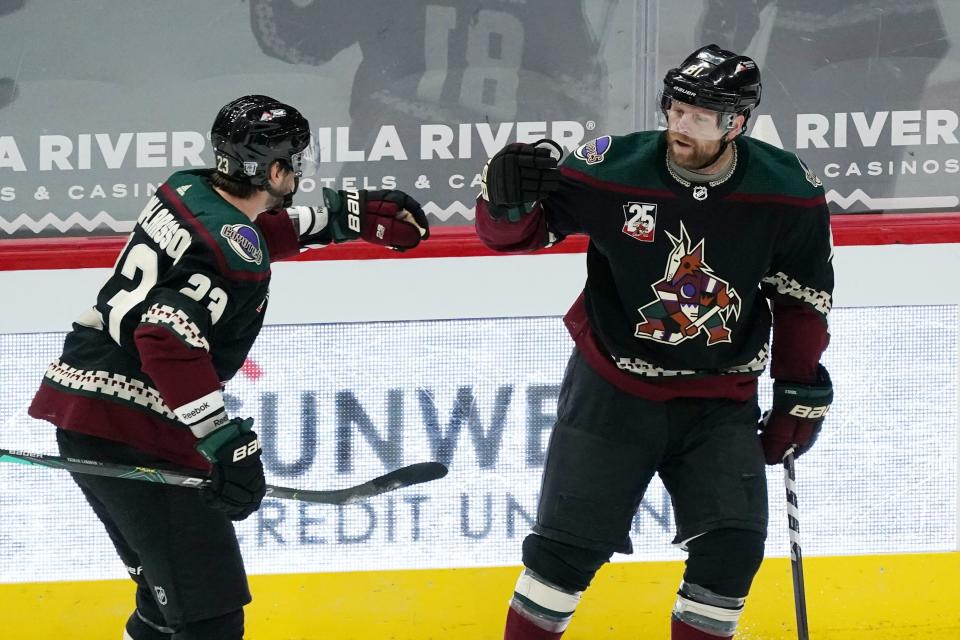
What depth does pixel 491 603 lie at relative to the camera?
304 centimetres

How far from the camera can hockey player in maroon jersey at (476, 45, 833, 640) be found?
2.19 metres

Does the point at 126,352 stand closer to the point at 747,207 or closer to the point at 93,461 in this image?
the point at 93,461

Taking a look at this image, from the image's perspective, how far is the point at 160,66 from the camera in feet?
10.1

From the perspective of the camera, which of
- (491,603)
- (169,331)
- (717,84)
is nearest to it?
(169,331)

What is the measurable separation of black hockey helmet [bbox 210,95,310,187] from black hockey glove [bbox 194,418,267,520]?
1.38 feet

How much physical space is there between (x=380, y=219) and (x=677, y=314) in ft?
2.12

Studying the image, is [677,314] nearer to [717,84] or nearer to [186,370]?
[717,84]

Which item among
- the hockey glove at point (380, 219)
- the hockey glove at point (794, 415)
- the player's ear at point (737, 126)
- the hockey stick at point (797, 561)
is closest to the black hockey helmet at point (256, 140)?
the hockey glove at point (380, 219)

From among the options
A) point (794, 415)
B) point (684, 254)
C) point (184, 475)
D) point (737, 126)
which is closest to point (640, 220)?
point (684, 254)

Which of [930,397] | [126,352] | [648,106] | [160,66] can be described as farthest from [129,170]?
[930,397]

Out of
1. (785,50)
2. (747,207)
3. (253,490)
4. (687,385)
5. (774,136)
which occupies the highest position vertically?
(785,50)

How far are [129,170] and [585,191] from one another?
1329mm

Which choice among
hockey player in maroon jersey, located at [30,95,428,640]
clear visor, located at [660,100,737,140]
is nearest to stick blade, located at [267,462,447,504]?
hockey player in maroon jersey, located at [30,95,428,640]

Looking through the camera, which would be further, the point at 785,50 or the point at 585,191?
the point at 785,50
